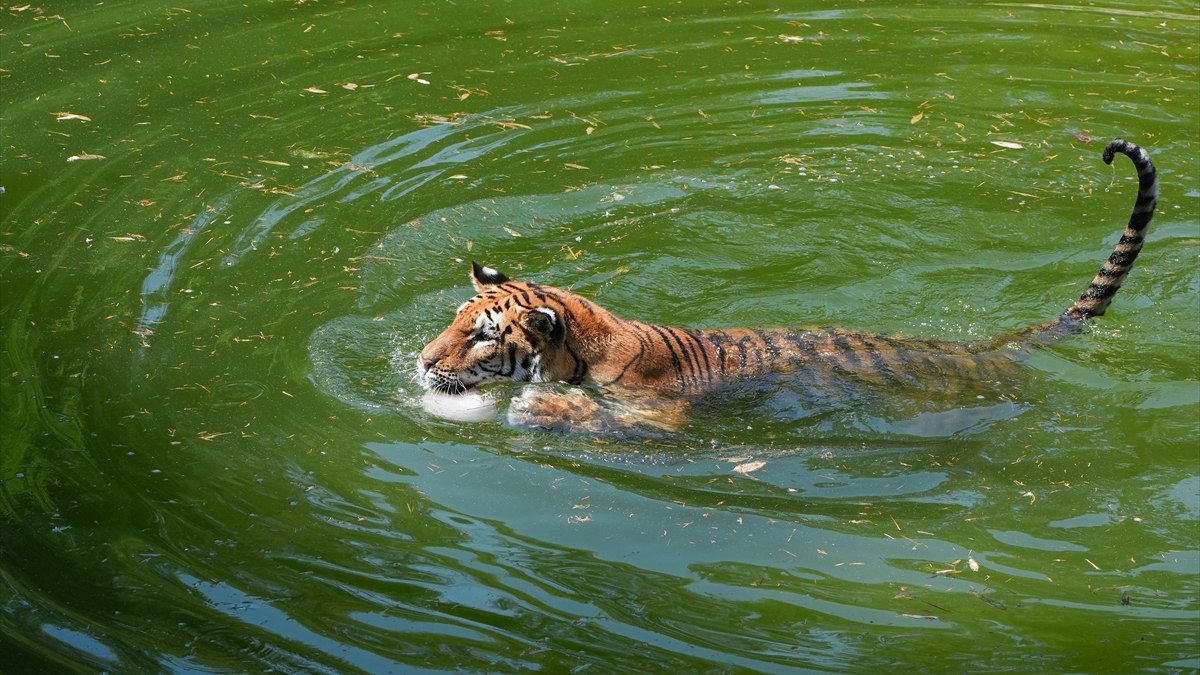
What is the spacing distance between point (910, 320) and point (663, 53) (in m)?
4.69

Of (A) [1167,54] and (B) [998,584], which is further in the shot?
(A) [1167,54]

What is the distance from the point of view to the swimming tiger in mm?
6227

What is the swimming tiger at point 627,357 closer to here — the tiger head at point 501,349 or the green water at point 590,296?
the tiger head at point 501,349

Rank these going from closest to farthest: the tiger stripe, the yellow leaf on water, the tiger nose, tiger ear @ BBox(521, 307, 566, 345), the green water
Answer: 1. the green water
2. the tiger stripe
3. tiger ear @ BBox(521, 307, 566, 345)
4. the tiger nose
5. the yellow leaf on water

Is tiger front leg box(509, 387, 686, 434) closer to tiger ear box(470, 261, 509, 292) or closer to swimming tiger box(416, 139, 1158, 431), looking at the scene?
swimming tiger box(416, 139, 1158, 431)

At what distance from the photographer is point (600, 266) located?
7.89 metres

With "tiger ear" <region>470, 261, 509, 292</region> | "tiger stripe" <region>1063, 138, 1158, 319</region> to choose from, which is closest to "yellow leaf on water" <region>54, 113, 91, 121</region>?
"tiger ear" <region>470, 261, 509, 292</region>

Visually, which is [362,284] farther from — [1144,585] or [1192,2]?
[1192,2]

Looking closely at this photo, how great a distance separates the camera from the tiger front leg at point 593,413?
20.3 feet

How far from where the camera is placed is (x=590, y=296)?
7629mm

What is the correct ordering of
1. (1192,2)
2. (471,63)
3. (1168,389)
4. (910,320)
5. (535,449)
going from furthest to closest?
1. (1192,2)
2. (471,63)
3. (910,320)
4. (1168,389)
5. (535,449)

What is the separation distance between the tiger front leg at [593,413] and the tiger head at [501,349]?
17 cm

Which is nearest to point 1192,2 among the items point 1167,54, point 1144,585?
point 1167,54

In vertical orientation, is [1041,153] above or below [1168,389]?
above
